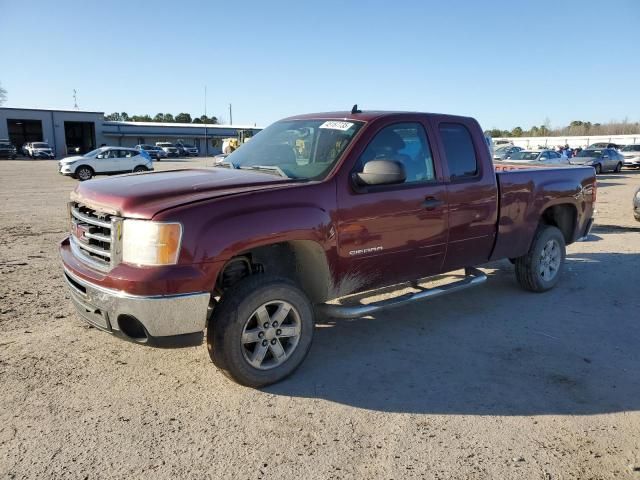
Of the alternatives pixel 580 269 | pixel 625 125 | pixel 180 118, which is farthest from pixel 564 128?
pixel 580 269

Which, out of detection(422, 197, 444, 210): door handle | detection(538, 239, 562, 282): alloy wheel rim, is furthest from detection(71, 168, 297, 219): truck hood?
detection(538, 239, 562, 282): alloy wheel rim

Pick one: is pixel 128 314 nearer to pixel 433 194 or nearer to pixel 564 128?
pixel 433 194

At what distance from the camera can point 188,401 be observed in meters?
3.55

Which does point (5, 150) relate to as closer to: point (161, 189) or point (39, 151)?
point (39, 151)

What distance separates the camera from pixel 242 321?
138 inches

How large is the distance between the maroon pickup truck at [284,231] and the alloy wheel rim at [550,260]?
2.97ft

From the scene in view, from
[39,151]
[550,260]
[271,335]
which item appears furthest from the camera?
[39,151]

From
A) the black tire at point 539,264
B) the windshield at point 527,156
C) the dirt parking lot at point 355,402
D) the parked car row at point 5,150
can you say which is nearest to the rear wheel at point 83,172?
the windshield at point 527,156

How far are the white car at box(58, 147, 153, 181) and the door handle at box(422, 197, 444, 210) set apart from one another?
2572 centimetres

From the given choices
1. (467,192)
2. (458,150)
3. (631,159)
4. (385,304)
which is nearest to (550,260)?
(467,192)

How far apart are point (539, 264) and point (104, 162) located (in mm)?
26703

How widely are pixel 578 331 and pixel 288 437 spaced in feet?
10.6

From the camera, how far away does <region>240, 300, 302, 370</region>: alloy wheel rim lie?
3641mm

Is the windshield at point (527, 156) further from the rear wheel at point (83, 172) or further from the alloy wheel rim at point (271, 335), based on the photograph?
the alloy wheel rim at point (271, 335)
